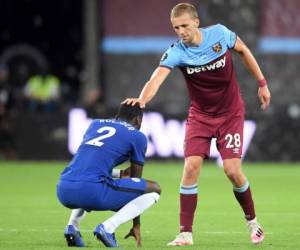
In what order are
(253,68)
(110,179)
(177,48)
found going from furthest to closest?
(253,68)
(177,48)
(110,179)

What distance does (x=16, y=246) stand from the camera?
9.20 meters

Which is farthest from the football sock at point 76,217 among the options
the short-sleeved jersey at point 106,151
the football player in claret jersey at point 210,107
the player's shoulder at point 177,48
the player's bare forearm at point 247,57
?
the player's bare forearm at point 247,57

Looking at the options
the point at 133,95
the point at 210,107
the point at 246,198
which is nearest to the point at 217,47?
the point at 210,107

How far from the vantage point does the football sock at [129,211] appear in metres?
8.85

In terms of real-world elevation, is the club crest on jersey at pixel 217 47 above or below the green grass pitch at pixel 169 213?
above

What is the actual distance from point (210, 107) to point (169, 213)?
2879 millimetres

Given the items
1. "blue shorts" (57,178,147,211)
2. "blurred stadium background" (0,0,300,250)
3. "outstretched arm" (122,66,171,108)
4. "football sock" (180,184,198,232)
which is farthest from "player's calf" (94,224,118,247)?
"outstretched arm" (122,66,171,108)

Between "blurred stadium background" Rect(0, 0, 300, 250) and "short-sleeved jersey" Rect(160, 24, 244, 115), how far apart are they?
1.22m

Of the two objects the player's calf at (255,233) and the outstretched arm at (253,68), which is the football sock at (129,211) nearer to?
the player's calf at (255,233)

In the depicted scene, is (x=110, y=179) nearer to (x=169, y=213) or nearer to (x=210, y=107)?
(x=210, y=107)

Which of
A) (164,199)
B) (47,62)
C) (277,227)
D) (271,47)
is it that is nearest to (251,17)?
(271,47)

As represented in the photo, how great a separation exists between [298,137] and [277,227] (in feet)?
31.6

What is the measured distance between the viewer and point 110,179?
29.3 ft

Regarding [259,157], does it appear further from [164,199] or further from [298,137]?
[164,199]
